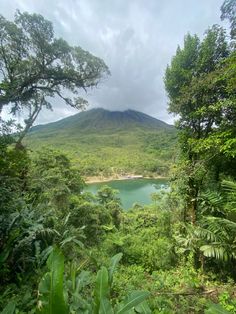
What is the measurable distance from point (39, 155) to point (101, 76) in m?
3.78

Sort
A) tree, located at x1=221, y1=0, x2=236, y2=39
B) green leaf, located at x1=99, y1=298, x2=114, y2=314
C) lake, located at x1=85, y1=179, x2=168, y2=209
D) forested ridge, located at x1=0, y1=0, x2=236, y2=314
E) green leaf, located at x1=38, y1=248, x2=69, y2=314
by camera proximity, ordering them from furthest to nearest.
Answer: lake, located at x1=85, y1=179, x2=168, y2=209 < tree, located at x1=221, y1=0, x2=236, y2=39 < forested ridge, located at x1=0, y1=0, x2=236, y2=314 < green leaf, located at x1=99, y1=298, x2=114, y2=314 < green leaf, located at x1=38, y1=248, x2=69, y2=314

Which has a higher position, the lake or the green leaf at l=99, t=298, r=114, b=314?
the green leaf at l=99, t=298, r=114, b=314

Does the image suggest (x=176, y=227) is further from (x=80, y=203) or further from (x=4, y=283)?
(x=4, y=283)

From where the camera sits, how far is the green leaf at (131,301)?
0.94 meters

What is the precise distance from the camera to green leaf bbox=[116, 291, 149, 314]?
3.08 feet

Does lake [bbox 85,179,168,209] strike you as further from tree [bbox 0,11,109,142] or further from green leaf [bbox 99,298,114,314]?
green leaf [bbox 99,298,114,314]

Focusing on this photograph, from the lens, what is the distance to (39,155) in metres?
8.63

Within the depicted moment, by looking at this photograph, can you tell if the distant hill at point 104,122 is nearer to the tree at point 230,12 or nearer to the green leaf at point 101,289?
the tree at point 230,12

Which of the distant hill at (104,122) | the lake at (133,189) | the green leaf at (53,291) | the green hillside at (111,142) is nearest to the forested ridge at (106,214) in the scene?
the green leaf at (53,291)

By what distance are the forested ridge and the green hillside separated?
1346 millimetres

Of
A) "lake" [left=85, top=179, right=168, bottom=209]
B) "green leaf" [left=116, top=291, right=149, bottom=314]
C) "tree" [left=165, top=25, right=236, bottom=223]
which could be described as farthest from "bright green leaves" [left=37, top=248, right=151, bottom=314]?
"lake" [left=85, top=179, right=168, bottom=209]

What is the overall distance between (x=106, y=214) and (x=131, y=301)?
806 cm

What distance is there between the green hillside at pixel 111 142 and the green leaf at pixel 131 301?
557 cm

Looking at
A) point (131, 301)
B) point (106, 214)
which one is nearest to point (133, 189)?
point (106, 214)
